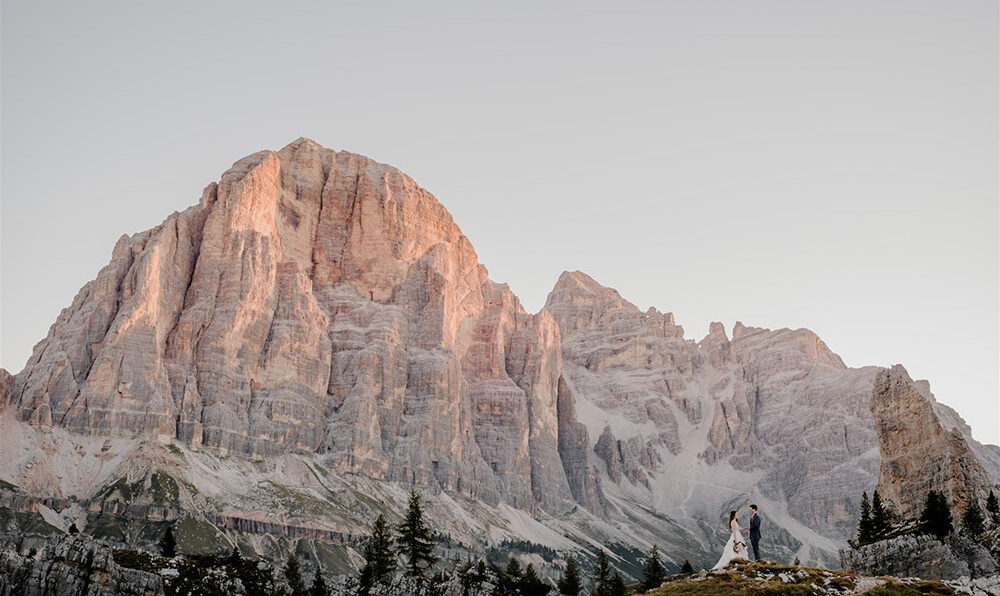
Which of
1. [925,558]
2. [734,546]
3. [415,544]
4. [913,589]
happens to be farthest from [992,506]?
[415,544]

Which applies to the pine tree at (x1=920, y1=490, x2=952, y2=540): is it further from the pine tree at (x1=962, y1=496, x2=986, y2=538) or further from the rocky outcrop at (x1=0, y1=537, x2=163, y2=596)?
the rocky outcrop at (x1=0, y1=537, x2=163, y2=596)

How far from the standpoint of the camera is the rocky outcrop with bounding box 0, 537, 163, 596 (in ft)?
278

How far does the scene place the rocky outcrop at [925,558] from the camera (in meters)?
86.3

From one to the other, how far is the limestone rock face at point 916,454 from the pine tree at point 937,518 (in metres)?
6.88

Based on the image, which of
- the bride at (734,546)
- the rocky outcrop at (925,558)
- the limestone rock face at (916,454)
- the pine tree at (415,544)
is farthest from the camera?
the limestone rock face at (916,454)

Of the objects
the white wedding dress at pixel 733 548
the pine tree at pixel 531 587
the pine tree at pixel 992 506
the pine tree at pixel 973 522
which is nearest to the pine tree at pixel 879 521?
the pine tree at pixel 992 506

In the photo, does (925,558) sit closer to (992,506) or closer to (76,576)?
(992,506)

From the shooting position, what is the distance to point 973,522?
9206cm

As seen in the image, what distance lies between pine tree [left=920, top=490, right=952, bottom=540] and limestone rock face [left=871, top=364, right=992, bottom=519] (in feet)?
22.6

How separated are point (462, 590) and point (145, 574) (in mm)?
26833

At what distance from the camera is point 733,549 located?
70.2 m

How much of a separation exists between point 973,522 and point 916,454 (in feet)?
58.1

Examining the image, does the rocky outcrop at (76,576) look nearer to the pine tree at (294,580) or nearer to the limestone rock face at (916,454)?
the pine tree at (294,580)

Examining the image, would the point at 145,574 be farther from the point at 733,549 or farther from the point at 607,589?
the point at 733,549
